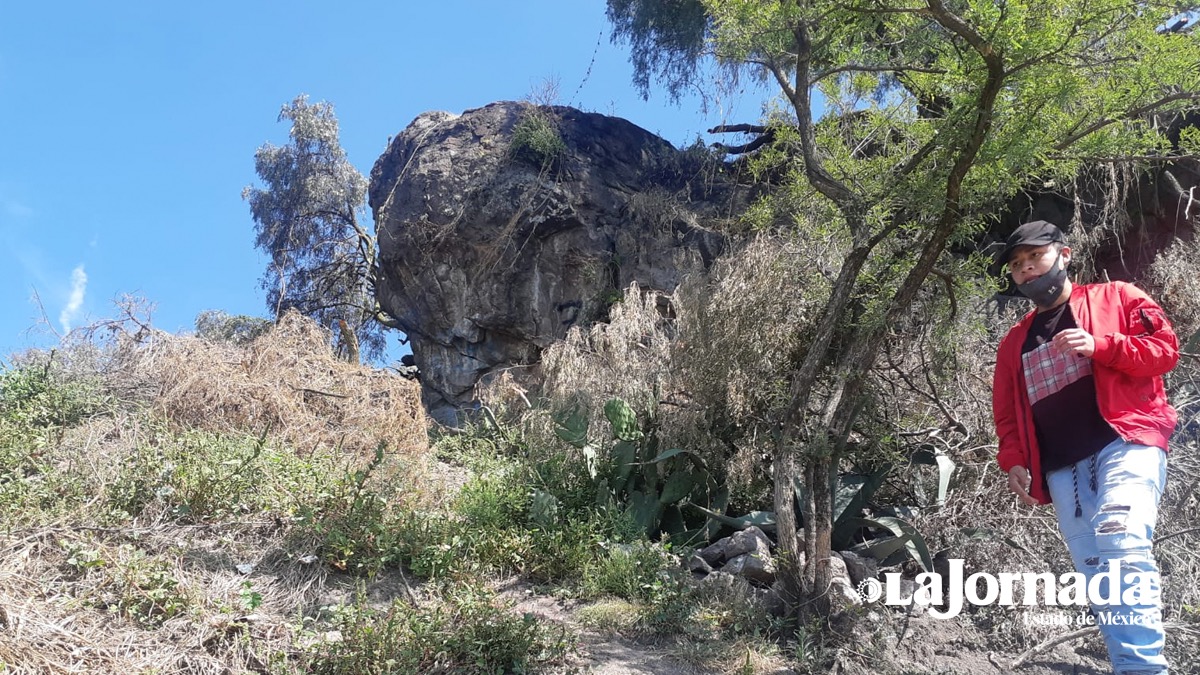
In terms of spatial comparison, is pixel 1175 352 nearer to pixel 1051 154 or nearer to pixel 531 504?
pixel 1051 154

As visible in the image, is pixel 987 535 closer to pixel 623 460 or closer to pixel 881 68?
pixel 623 460

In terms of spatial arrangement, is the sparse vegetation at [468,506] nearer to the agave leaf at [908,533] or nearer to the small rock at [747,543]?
the agave leaf at [908,533]

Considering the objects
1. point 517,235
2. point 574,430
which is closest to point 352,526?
point 574,430

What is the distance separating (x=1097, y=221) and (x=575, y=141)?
8221 mm

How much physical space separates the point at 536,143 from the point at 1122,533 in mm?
12204

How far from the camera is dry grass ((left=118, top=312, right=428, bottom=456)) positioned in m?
6.62

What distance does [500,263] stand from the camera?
13883mm

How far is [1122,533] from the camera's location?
2.76m

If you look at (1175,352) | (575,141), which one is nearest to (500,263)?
(575,141)

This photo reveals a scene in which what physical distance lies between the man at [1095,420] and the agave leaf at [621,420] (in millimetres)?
3117

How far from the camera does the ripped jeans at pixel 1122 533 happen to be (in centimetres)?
266

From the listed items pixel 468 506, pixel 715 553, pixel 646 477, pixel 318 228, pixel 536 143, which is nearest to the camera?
pixel 715 553

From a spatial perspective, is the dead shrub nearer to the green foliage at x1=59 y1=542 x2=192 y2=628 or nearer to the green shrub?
the green shrub

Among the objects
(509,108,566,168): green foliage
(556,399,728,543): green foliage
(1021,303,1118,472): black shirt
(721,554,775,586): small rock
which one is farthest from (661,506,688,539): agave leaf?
(509,108,566,168): green foliage
